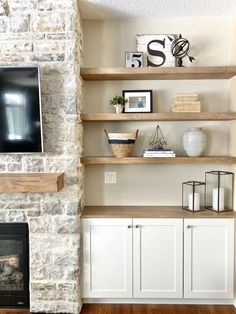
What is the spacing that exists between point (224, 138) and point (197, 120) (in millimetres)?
344

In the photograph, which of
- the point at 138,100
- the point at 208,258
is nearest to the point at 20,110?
the point at 138,100

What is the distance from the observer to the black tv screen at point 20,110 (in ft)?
7.52

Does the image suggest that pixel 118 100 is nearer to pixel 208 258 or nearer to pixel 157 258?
pixel 157 258

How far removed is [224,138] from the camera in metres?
2.81

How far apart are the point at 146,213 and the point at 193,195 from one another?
1.63 ft

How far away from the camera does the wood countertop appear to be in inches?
98.5

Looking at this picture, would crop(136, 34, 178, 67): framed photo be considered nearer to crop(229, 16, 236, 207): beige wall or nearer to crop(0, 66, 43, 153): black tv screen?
crop(229, 16, 236, 207): beige wall

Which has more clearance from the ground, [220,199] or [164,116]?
[164,116]

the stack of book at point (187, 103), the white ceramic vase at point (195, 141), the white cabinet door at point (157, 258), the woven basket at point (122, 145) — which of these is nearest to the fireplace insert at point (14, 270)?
the white cabinet door at point (157, 258)

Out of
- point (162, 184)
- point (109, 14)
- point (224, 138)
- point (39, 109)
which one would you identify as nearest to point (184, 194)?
point (162, 184)

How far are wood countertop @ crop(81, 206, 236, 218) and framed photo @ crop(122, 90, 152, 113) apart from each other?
975mm

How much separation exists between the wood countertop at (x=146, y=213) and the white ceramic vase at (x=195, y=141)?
0.56 meters

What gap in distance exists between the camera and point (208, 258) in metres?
2.51

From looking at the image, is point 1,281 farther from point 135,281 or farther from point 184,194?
point 184,194
